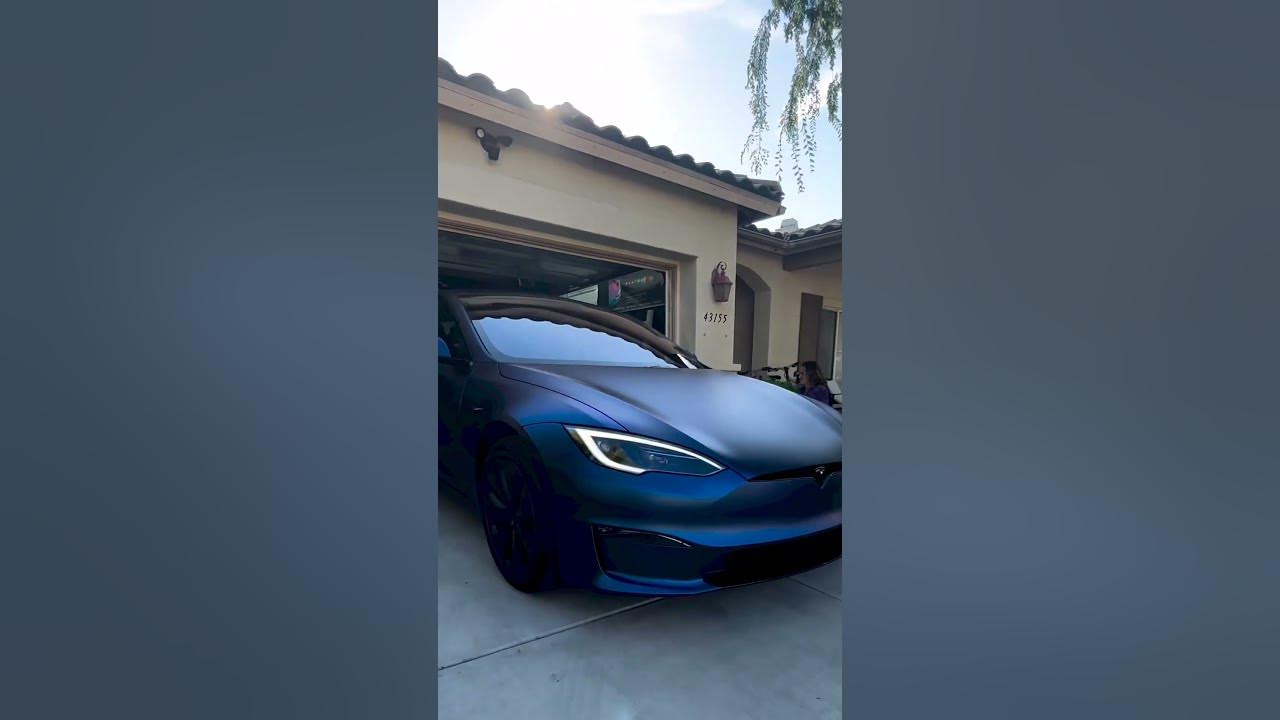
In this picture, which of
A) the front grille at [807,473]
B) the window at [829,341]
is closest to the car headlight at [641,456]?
the front grille at [807,473]

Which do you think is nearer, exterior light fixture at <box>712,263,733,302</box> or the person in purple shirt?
the person in purple shirt

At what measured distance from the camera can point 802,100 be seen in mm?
3471

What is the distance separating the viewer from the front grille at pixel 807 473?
5.52 feet

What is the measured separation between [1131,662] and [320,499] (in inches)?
37.5

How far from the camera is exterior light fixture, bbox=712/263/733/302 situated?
565 cm

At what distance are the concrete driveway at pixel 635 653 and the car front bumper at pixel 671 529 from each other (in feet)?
0.68

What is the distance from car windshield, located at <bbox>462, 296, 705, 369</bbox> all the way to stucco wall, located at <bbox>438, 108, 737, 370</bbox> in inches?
66.9

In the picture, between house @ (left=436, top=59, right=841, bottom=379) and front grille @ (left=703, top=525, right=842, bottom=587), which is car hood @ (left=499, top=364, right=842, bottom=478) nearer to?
front grille @ (left=703, top=525, right=842, bottom=587)

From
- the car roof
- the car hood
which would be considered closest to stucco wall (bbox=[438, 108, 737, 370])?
the car roof

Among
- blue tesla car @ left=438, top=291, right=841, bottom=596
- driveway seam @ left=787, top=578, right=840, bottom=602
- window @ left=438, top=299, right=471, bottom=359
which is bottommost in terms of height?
driveway seam @ left=787, top=578, right=840, bottom=602

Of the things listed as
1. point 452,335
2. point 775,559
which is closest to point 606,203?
point 452,335

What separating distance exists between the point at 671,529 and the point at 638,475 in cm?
19

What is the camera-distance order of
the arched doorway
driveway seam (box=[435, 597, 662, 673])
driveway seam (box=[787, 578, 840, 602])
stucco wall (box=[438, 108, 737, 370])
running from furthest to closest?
the arched doorway < stucco wall (box=[438, 108, 737, 370]) < driveway seam (box=[787, 578, 840, 602]) < driveway seam (box=[435, 597, 662, 673])

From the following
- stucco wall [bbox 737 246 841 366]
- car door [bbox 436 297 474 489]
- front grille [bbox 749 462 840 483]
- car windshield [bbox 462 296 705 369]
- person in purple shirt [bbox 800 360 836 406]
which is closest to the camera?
front grille [bbox 749 462 840 483]
